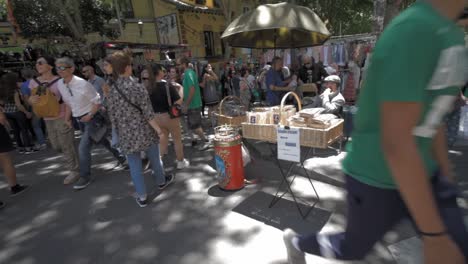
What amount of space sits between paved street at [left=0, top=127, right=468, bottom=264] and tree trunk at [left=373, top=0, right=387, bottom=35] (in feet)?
8.57

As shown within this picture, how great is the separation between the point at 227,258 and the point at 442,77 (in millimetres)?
2166

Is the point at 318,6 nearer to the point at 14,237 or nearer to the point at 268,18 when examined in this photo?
the point at 268,18

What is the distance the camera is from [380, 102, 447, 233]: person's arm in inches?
36.3

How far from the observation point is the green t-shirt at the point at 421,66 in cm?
89

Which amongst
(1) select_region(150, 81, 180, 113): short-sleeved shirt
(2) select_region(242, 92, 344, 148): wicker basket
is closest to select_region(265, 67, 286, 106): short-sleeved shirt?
(1) select_region(150, 81, 180, 113): short-sleeved shirt

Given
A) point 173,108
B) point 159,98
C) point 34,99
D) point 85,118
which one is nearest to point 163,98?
point 159,98

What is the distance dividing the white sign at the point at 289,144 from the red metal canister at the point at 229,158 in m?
0.73

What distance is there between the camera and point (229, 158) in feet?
11.6

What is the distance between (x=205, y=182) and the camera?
4141 mm

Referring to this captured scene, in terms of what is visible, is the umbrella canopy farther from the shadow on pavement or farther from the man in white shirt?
the shadow on pavement

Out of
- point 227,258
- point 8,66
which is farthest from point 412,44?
point 8,66

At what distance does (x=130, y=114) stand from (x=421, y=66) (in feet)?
9.71

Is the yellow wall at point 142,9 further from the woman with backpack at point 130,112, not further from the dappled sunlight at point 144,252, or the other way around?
the dappled sunlight at point 144,252

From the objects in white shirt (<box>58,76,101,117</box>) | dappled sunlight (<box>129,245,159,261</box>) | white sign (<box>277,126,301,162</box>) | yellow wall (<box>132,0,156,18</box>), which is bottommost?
dappled sunlight (<box>129,245,159,261</box>)
